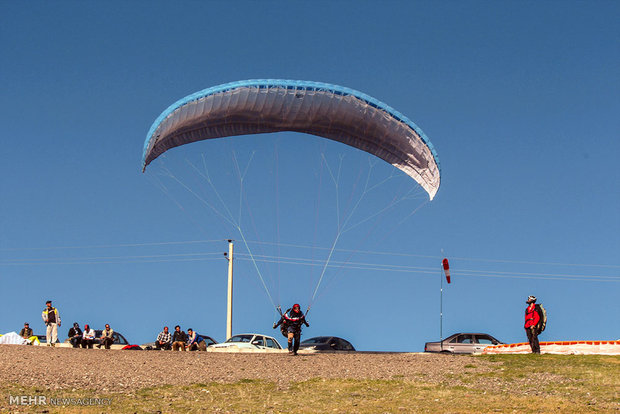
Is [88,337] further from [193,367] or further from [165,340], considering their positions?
[193,367]

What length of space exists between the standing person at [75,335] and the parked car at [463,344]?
1458cm

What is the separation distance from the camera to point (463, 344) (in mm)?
33094

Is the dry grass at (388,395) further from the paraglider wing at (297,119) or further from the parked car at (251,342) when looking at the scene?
the parked car at (251,342)

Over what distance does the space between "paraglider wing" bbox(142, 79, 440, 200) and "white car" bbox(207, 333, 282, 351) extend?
7801 mm

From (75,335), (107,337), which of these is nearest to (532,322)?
(107,337)

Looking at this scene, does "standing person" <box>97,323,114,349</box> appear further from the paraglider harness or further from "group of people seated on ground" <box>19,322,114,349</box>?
the paraglider harness

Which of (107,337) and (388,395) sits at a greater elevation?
(107,337)

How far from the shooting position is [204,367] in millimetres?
21562

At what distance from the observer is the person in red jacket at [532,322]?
87.5 ft

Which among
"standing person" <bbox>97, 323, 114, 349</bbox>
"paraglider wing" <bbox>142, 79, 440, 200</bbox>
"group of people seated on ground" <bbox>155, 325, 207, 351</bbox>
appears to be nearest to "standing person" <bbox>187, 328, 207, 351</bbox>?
"group of people seated on ground" <bbox>155, 325, 207, 351</bbox>

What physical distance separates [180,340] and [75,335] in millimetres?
4725

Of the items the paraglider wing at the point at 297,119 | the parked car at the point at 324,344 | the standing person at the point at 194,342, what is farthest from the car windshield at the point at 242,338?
the paraglider wing at the point at 297,119

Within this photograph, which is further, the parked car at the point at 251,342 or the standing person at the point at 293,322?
the parked car at the point at 251,342

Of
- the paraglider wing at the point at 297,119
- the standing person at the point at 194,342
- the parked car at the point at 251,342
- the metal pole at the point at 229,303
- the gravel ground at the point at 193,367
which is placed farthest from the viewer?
the metal pole at the point at 229,303
